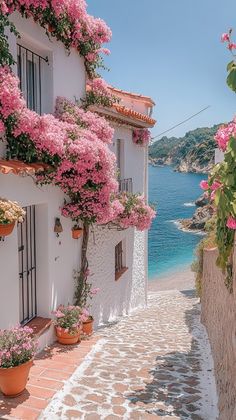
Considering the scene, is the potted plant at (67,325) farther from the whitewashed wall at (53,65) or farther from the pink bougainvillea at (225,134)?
the pink bougainvillea at (225,134)

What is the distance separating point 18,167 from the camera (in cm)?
641

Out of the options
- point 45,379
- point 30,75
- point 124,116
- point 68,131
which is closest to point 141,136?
point 124,116

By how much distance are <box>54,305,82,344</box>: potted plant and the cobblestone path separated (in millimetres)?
539

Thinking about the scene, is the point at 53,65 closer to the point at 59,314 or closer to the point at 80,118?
the point at 80,118

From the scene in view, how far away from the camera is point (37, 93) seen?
861 centimetres

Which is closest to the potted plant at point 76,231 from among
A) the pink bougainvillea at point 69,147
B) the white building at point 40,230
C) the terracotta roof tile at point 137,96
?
the white building at point 40,230

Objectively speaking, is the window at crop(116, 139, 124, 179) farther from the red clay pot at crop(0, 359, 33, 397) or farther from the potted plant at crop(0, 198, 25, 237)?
the red clay pot at crop(0, 359, 33, 397)

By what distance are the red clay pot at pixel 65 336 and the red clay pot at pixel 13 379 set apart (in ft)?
7.96

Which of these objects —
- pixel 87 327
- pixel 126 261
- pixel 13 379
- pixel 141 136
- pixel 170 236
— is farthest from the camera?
pixel 170 236

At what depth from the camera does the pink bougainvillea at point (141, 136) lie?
49.4ft

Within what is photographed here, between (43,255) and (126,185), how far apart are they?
6.75m

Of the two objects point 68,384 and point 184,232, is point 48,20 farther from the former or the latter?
point 184,232

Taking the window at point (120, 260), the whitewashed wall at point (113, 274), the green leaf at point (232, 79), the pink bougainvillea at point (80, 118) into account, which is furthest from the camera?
the window at point (120, 260)

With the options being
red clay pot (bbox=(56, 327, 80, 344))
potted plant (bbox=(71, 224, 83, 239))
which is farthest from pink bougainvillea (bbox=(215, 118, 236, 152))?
red clay pot (bbox=(56, 327, 80, 344))
